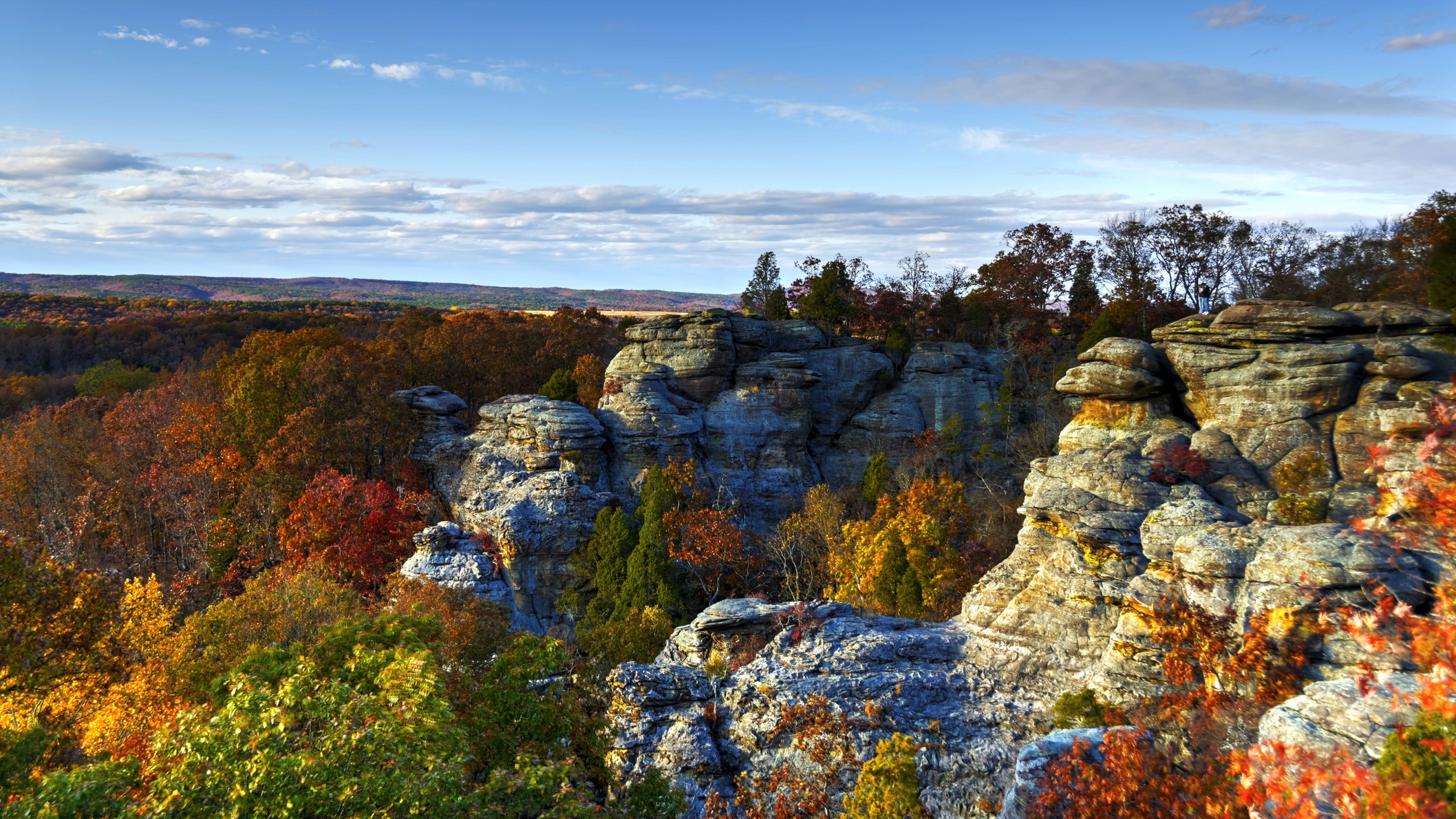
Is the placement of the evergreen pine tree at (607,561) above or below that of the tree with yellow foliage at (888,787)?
below

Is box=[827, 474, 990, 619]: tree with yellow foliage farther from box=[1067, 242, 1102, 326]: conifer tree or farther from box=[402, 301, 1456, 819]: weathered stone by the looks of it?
box=[1067, 242, 1102, 326]: conifer tree

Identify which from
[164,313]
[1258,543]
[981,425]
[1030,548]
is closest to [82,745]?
[1030,548]

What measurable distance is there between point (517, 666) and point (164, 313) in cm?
13645

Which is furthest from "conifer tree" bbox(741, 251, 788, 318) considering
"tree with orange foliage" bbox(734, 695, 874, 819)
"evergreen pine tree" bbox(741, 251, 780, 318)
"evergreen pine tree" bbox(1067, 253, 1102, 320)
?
"tree with orange foliage" bbox(734, 695, 874, 819)

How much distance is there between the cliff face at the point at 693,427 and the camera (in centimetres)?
3825

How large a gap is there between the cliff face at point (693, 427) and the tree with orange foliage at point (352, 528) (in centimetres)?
300

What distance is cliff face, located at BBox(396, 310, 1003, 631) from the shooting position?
38250mm

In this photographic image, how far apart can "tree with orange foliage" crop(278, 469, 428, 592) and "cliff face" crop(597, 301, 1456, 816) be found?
19953 mm

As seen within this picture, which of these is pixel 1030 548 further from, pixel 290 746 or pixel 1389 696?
pixel 290 746

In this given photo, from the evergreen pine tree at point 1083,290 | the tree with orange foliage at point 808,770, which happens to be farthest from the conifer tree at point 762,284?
the tree with orange foliage at point 808,770

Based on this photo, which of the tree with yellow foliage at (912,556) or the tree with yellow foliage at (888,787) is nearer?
the tree with yellow foliage at (888,787)

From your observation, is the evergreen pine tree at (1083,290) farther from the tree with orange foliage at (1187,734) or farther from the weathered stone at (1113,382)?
the tree with orange foliage at (1187,734)

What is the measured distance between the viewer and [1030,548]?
77.0 feet

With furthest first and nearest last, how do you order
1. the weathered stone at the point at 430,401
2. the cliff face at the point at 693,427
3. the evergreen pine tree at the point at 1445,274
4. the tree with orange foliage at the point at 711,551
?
the weathered stone at the point at 430,401 < the cliff face at the point at 693,427 < the tree with orange foliage at the point at 711,551 < the evergreen pine tree at the point at 1445,274
